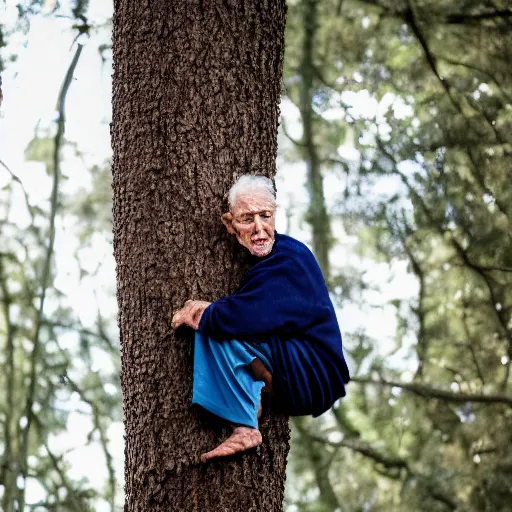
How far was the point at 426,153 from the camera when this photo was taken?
20.0 feet

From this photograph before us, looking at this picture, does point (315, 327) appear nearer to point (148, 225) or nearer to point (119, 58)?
point (148, 225)

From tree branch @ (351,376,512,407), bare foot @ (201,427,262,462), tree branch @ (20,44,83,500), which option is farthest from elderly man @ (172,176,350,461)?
tree branch @ (351,376,512,407)

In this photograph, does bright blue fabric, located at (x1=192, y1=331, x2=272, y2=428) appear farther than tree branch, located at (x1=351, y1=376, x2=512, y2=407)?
No

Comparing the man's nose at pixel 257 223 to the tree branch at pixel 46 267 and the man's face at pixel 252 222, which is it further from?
the tree branch at pixel 46 267

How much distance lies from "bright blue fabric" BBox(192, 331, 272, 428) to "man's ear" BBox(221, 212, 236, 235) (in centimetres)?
33

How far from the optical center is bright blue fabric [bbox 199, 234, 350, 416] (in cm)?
234

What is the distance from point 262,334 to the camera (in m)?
2.38

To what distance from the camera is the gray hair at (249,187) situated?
2.47m

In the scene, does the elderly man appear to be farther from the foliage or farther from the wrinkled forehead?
the foliage

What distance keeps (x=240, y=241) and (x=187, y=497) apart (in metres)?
0.74

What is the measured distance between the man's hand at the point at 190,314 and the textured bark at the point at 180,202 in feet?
0.13

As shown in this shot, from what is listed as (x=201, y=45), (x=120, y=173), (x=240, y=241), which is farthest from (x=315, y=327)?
(x=201, y=45)

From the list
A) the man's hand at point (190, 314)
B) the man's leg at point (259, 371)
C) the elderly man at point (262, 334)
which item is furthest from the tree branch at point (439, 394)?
the man's hand at point (190, 314)

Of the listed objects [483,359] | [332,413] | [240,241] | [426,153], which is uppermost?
[426,153]
